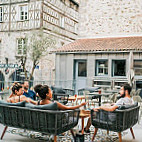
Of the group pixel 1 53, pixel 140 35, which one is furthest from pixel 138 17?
pixel 1 53

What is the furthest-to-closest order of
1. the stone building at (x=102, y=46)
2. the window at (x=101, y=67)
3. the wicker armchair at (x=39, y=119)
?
the window at (x=101, y=67), the stone building at (x=102, y=46), the wicker armchair at (x=39, y=119)

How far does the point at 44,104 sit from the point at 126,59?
10417 millimetres

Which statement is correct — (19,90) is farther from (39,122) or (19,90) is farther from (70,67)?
(70,67)

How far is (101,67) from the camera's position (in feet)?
50.2

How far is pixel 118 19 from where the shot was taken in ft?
54.1

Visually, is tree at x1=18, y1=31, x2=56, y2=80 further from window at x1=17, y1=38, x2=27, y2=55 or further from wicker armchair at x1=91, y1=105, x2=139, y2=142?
wicker armchair at x1=91, y1=105, x2=139, y2=142

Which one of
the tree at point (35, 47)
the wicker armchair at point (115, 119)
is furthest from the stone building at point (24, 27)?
the wicker armchair at point (115, 119)

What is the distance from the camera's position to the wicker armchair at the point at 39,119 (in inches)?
175

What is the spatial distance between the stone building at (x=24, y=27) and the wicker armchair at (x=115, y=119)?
15861mm

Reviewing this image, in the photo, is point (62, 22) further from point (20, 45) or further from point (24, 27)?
point (20, 45)

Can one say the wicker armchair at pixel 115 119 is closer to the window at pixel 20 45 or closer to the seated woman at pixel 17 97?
the seated woman at pixel 17 97

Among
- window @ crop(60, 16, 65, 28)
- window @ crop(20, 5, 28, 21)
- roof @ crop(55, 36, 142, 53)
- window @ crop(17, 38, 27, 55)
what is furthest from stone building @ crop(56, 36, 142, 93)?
window @ crop(60, 16, 65, 28)

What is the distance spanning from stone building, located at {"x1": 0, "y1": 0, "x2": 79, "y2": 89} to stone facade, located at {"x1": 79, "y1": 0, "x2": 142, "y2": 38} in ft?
15.3

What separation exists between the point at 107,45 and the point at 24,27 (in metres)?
9.41
